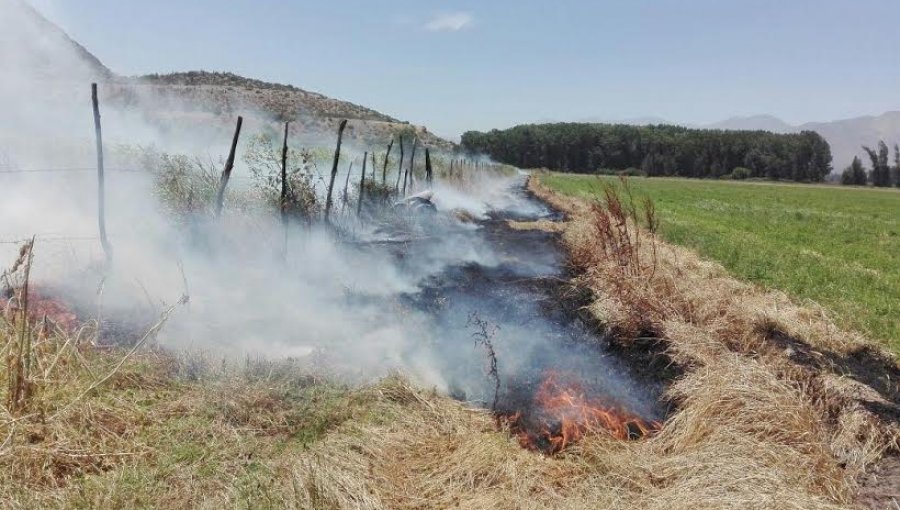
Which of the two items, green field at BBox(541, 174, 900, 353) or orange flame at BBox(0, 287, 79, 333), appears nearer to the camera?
orange flame at BBox(0, 287, 79, 333)

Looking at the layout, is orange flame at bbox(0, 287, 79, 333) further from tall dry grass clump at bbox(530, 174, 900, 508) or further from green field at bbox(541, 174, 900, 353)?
green field at bbox(541, 174, 900, 353)

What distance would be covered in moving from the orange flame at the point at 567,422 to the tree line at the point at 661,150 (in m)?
98.8

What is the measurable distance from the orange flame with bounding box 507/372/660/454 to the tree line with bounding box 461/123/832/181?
324ft

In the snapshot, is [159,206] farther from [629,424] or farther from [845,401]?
[845,401]

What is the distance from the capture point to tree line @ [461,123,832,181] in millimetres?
95062

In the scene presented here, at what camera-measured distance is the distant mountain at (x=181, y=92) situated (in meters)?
17.4

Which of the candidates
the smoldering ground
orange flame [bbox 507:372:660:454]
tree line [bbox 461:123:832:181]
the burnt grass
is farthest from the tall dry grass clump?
tree line [bbox 461:123:832:181]

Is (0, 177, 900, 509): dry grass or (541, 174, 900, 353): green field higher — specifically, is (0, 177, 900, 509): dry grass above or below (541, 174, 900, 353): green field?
below

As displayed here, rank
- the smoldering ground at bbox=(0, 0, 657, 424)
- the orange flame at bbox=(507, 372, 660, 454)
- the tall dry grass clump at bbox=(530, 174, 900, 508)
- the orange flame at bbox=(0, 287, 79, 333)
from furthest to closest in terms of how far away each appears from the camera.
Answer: the smoldering ground at bbox=(0, 0, 657, 424) → the orange flame at bbox=(0, 287, 79, 333) → the orange flame at bbox=(507, 372, 660, 454) → the tall dry grass clump at bbox=(530, 174, 900, 508)

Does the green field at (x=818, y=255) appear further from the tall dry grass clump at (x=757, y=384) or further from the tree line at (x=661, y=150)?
the tree line at (x=661, y=150)

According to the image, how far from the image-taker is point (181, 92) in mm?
52125

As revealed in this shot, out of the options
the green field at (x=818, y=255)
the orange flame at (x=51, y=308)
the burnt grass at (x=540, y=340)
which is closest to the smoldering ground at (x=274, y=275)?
the burnt grass at (x=540, y=340)

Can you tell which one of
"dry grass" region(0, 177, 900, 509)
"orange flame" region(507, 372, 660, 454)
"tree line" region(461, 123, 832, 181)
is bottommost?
"orange flame" region(507, 372, 660, 454)

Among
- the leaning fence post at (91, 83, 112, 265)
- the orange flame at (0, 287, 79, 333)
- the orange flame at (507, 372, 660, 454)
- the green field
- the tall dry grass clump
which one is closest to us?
the tall dry grass clump
